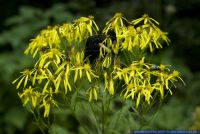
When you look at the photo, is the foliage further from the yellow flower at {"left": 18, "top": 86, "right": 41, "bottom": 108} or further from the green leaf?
the green leaf

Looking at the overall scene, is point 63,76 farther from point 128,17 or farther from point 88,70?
point 128,17

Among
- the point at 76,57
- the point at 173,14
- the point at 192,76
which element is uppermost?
the point at 173,14

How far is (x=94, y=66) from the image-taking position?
102 inches

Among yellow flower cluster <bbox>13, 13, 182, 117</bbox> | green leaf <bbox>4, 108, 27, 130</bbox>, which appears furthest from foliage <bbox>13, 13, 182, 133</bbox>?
green leaf <bbox>4, 108, 27, 130</bbox>

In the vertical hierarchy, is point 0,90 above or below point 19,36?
below

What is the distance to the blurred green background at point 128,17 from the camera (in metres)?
5.35

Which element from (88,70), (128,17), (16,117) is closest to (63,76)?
(88,70)

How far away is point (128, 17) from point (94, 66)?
3.71 m

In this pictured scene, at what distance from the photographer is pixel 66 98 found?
2.58 metres

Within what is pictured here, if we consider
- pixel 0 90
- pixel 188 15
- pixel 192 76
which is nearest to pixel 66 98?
pixel 0 90

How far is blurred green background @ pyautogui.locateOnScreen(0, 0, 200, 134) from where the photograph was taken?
5.35 metres

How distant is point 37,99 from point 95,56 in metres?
0.38

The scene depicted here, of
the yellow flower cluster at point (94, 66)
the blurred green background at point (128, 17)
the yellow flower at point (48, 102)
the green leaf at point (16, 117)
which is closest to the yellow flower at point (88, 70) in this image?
the yellow flower cluster at point (94, 66)

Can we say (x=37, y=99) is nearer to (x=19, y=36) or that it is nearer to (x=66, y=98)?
(x=66, y=98)
